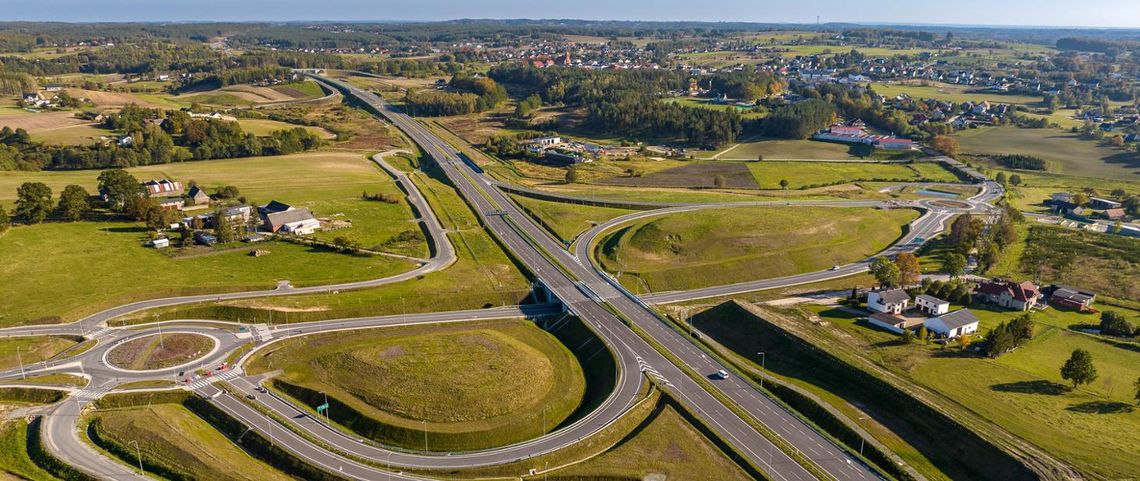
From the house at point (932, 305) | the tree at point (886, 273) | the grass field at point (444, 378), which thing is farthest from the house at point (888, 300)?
the grass field at point (444, 378)

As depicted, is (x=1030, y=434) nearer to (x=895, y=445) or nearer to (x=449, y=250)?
(x=895, y=445)

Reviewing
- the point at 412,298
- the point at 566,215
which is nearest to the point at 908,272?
the point at 566,215

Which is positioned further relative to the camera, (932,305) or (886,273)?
(886,273)

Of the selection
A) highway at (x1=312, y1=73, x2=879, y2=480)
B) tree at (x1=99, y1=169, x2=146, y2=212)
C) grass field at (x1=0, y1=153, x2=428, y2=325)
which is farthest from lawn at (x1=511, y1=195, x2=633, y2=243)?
tree at (x1=99, y1=169, x2=146, y2=212)

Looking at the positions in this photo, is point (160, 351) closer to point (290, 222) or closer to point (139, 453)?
point (139, 453)

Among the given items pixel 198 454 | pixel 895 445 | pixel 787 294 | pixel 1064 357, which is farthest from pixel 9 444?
pixel 1064 357

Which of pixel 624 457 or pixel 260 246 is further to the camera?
pixel 260 246

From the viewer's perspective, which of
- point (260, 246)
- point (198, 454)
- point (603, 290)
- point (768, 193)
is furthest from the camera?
point (768, 193)
